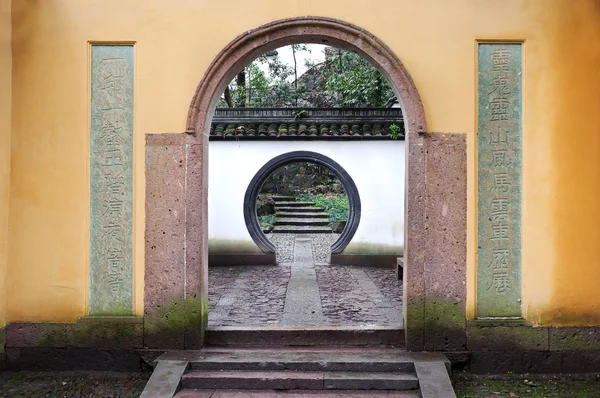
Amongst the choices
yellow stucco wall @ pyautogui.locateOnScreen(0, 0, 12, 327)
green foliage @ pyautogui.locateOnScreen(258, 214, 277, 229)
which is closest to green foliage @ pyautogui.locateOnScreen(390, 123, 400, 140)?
yellow stucco wall @ pyautogui.locateOnScreen(0, 0, 12, 327)

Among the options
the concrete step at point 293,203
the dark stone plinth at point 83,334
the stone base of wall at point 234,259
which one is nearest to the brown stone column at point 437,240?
the dark stone plinth at point 83,334

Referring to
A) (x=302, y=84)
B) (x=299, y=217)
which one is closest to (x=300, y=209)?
(x=299, y=217)

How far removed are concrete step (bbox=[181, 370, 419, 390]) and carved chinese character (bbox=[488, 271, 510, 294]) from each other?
3.59ft

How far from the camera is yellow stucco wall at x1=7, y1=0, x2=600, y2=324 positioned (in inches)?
158

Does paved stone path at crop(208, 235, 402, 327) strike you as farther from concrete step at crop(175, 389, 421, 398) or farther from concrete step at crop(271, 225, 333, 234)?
concrete step at crop(271, 225, 333, 234)

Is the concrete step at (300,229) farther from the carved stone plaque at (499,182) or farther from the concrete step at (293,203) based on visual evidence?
the carved stone plaque at (499,182)

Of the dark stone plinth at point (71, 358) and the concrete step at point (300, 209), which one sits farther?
the concrete step at point (300, 209)

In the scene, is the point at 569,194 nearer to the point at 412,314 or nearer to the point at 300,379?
the point at 412,314

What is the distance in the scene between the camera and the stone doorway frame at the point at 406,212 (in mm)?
4012

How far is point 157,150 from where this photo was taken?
4.06 m

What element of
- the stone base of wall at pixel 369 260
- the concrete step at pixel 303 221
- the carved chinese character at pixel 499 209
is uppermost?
the carved chinese character at pixel 499 209

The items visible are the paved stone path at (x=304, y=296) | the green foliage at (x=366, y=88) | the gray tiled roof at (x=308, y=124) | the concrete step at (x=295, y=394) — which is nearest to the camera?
the concrete step at (x=295, y=394)

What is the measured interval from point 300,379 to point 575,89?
345 cm

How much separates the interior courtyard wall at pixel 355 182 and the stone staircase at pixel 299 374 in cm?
462
